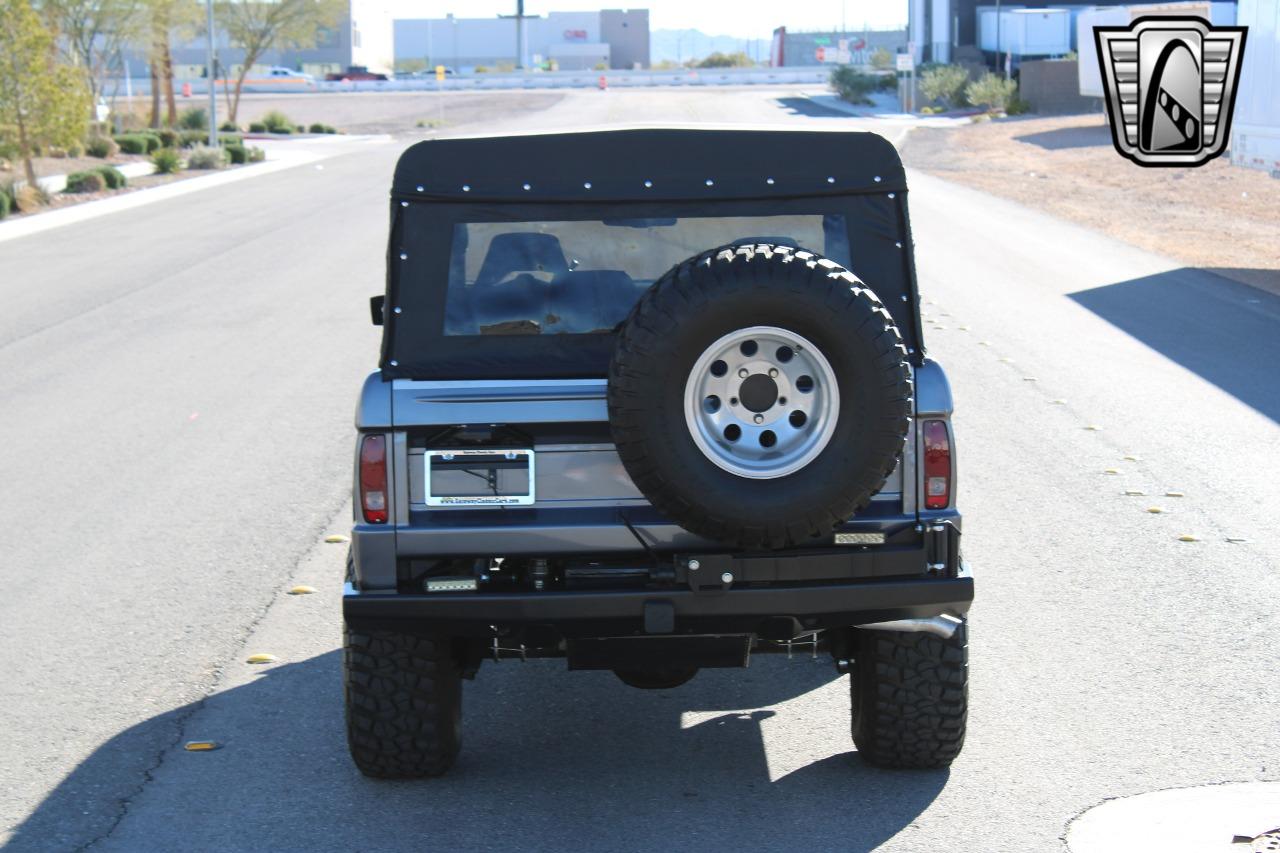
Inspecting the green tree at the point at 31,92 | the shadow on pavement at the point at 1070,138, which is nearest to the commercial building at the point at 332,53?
the shadow on pavement at the point at 1070,138

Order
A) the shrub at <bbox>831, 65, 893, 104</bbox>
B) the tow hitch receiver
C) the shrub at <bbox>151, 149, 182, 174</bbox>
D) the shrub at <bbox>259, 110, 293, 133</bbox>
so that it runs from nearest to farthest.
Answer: the tow hitch receiver → the shrub at <bbox>151, 149, 182, 174</bbox> → the shrub at <bbox>259, 110, 293, 133</bbox> → the shrub at <bbox>831, 65, 893, 104</bbox>

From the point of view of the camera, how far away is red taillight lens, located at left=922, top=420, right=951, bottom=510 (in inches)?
189

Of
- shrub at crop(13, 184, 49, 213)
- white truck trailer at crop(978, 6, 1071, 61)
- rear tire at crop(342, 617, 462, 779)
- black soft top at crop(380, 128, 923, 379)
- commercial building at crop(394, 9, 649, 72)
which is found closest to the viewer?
rear tire at crop(342, 617, 462, 779)

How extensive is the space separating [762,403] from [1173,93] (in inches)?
1299

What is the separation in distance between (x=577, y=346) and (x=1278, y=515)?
4845 mm

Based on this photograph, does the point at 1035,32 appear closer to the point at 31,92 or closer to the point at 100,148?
the point at 100,148

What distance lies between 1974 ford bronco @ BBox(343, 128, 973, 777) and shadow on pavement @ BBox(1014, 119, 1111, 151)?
40.7 metres

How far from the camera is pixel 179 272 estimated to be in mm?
20953

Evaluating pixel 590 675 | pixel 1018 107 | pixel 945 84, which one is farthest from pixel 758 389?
pixel 945 84

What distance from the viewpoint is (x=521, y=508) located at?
15.6 ft

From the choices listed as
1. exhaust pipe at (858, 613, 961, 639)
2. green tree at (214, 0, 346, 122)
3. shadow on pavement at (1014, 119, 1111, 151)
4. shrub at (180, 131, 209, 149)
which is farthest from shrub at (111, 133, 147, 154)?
exhaust pipe at (858, 613, 961, 639)

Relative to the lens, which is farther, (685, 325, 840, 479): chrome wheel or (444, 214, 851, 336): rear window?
(444, 214, 851, 336): rear window

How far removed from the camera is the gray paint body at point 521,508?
4699mm

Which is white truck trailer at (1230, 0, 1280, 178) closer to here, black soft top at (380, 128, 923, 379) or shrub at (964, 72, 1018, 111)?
black soft top at (380, 128, 923, 379)
